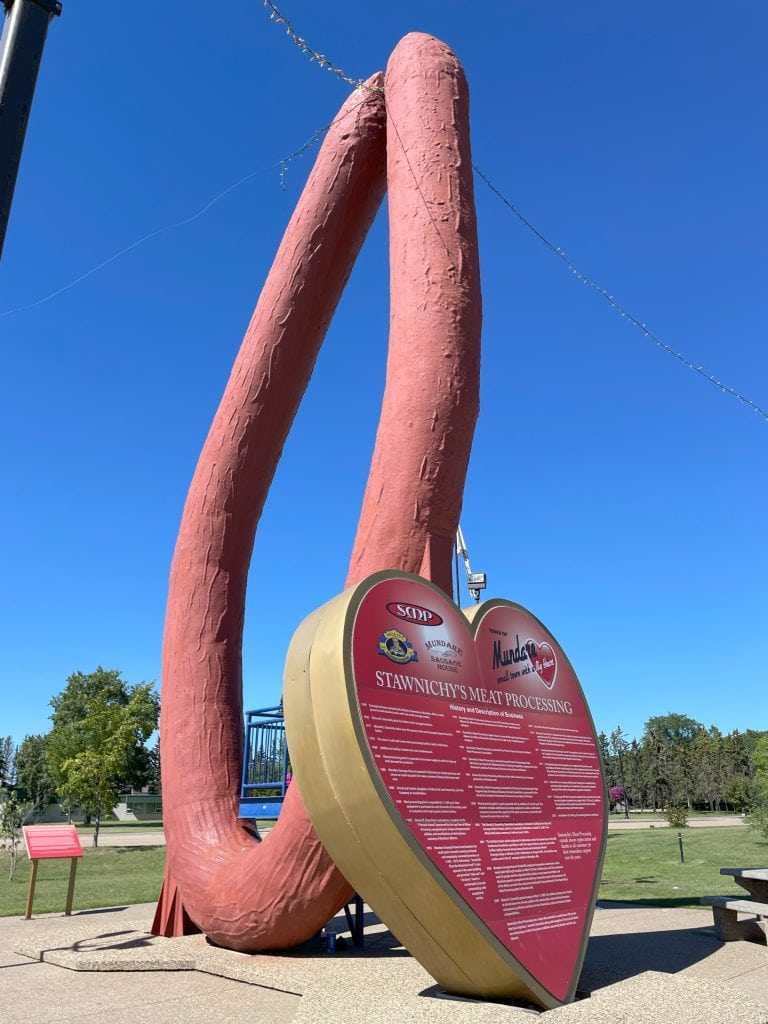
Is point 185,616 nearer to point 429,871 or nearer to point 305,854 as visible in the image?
point 305,854

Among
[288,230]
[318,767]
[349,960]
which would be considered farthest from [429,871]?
[288,230]

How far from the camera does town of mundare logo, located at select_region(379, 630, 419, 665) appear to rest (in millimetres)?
5184

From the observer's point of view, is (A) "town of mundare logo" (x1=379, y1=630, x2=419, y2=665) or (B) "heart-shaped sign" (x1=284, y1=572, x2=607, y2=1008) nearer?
(B) "heart-shaped sign" (x1=284, y1=572, x2=607, y2=1008)

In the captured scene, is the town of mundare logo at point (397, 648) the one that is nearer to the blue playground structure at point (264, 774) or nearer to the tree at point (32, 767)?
the blue playground structure at point (264, 774)

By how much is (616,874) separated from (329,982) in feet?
40.0

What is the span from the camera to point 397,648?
5.26m

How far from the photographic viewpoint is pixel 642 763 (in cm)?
7131

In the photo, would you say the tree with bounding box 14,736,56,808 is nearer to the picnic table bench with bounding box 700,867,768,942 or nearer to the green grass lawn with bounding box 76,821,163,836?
the green grass lawn with bounding box 76,821,163,836

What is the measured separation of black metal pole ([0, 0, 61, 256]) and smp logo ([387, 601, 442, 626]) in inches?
138

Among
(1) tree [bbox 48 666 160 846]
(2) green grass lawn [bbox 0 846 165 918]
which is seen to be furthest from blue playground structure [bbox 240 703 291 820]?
(1) tree [bbox 48 666 160 846]

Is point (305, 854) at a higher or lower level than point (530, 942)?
higher

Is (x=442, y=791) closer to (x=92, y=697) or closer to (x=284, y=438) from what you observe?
(x=284, y=438)

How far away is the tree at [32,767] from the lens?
64.1 metres

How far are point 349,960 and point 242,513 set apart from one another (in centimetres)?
445
